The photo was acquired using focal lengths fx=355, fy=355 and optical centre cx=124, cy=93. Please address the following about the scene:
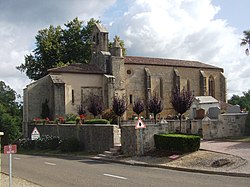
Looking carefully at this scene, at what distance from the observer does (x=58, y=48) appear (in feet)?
182

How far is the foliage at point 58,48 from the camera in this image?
180 feet

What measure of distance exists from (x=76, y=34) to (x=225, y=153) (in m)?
43.9

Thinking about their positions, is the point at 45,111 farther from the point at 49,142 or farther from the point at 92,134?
the point at 92,134

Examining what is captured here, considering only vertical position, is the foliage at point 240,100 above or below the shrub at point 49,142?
above

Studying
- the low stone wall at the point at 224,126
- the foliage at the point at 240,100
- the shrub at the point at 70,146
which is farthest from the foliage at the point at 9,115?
the foliage at the point at 240,100

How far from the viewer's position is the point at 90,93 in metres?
47.1

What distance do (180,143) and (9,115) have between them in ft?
166

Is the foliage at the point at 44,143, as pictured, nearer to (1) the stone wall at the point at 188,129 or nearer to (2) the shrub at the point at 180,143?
(1) the stone wall at the point at 188,129

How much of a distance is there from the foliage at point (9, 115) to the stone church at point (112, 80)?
1543 cm

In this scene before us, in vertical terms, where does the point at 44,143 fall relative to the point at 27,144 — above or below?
above

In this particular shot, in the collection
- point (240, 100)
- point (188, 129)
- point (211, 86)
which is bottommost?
point (188, 129)

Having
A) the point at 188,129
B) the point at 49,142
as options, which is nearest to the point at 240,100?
the point at 188,129

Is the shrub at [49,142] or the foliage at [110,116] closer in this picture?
the shrub at [49,142]

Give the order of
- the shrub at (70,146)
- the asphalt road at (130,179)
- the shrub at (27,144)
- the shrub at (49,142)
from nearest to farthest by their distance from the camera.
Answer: the asphalt road at (130,179) → the shrub at (70,146) → the shrub at (49,142) → the shrub at (27,144)
